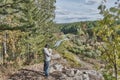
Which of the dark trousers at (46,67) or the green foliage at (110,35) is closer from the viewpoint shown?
the green foliage at (110,35)

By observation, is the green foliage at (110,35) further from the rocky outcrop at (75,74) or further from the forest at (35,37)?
the rocky outcrop at (75,74)

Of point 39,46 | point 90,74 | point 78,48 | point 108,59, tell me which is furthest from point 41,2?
point 108,59

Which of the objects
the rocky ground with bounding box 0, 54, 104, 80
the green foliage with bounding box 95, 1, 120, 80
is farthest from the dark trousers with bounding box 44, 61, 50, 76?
the green foliage with bounding box 95, 1, 120, 80

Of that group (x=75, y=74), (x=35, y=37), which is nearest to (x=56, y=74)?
(x=75, y=74)

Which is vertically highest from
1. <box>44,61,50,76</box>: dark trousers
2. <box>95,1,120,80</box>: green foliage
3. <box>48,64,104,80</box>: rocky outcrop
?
<box>95,1,120,80</box>: green foliage

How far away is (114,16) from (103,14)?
536mm

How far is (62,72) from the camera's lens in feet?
83.7

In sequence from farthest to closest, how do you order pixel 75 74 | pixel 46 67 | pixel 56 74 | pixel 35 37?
pixel 35 37 < pixel 75 74 < pixel 56 74 < pixel 46 67

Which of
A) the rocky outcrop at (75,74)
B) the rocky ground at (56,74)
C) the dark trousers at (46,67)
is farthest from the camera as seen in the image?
the rocky outcrop at (75,74)

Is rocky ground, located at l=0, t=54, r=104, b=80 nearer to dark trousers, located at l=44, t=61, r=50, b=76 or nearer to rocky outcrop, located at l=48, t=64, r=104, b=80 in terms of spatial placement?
rocky outcrop, located at l=48, t=64, r=104, b=80

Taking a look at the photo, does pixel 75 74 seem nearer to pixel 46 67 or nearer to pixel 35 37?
pixel 46 67

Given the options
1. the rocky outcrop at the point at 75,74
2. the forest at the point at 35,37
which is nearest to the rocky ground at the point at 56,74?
the rocky outcrop at the point at 75,74

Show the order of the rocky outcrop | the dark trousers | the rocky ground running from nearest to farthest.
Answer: the dark trousers < the rocky ground < the rocky outcrop

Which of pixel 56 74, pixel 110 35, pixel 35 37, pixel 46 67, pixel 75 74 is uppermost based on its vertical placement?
pixel 110 35
